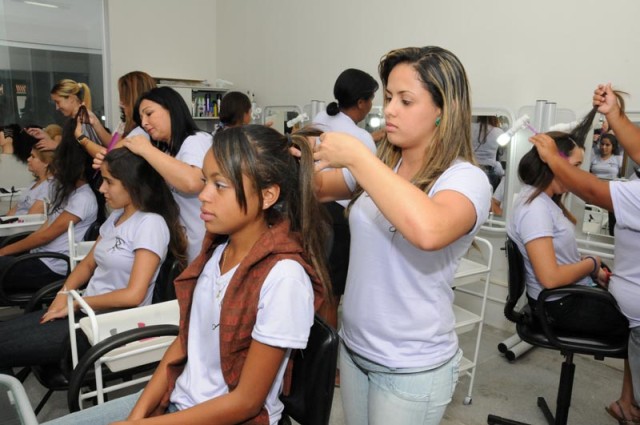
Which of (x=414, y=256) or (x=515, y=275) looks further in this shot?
(x=515, y=275)

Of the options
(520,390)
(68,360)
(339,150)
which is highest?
(339,150)

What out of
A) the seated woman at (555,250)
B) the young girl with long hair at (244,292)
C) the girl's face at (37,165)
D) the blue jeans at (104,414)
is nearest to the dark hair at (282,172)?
the young girl with long hair at (244,292)

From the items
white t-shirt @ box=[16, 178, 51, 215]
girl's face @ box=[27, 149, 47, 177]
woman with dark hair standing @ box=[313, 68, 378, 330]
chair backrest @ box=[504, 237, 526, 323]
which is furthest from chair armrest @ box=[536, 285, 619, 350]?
girl's face @ box=[27, 149, 47, 177]

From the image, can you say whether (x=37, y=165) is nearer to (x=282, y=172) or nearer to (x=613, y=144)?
(x=282, y=172)

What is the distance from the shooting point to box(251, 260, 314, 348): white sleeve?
3.17 feet

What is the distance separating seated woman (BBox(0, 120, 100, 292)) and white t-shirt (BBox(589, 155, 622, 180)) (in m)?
2.64

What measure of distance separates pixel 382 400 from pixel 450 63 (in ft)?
2.30

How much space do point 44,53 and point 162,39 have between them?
43.5 inches

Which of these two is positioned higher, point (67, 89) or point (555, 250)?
point (67, 89)

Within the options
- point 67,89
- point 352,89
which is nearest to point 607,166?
point 352,89

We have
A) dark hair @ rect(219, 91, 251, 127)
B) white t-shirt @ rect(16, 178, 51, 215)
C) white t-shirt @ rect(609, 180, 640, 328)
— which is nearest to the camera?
white t-shirt @ rect(609, 180, 640, 328)

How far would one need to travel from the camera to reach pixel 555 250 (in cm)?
187

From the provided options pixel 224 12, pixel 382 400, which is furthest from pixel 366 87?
pixel 224 12

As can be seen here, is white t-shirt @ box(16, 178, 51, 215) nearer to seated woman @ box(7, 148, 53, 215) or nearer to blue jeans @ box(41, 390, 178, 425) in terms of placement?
seated woman @ box(7, 148, 53, 215)
